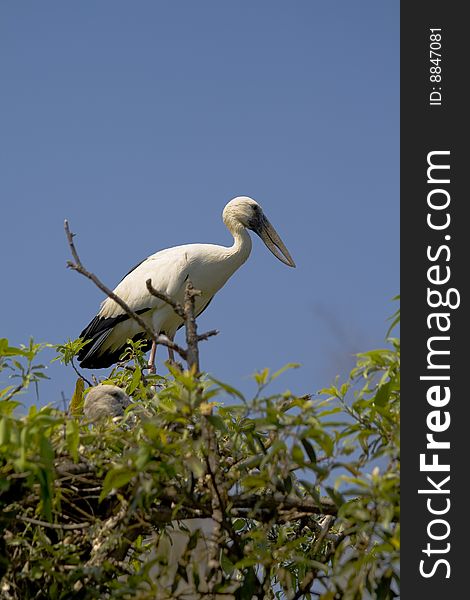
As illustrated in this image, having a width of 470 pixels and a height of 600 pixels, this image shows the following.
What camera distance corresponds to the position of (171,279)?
30.9 ft

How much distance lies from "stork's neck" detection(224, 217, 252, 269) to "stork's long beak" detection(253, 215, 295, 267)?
0.86 ft

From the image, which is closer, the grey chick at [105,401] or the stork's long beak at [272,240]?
the grey chick at [105,401]

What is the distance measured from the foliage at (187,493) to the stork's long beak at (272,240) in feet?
22.8

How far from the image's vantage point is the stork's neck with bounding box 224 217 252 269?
32.1 feet

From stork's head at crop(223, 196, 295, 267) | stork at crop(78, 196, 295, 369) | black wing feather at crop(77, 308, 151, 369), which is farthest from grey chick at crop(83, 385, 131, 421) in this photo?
stork's head at crop(223, 196, 295, 267)

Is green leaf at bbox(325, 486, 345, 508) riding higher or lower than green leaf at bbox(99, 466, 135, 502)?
higher

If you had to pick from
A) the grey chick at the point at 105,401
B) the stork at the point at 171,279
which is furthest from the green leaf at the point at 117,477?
the stork at the point at 171,279

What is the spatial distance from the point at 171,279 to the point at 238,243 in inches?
33.6

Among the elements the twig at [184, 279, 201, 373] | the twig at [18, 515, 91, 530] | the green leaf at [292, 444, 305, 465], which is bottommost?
the twig at [18, 515, 91, 530]

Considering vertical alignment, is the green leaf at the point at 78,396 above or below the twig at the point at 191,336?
above

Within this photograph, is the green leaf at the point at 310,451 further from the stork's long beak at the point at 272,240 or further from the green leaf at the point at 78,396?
the stork's long beak at the point at 272,240

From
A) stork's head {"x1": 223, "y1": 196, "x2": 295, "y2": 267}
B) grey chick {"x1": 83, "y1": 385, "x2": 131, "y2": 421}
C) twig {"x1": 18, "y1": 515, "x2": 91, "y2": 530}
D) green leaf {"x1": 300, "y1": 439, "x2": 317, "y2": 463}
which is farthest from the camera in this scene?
stork's head {"x1": 223, "y1": 196, "x2": 295, "y2": 267}

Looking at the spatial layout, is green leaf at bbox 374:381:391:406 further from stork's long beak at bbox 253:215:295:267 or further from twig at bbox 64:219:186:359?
stork's long beak at bbox 253:215:295:267

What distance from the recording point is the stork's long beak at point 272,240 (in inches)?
408
